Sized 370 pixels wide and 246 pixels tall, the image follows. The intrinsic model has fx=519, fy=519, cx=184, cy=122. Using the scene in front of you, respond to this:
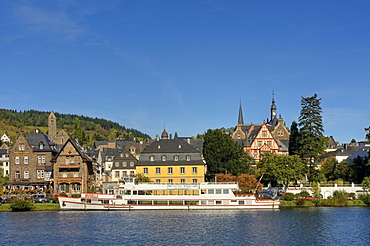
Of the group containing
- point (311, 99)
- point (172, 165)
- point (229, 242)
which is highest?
point (311, 99)

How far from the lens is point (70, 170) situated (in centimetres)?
10056

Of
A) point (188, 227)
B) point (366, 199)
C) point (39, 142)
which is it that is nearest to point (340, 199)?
point (366, 199)

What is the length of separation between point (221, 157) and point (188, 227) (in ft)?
170

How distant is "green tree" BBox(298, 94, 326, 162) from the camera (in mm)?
106625

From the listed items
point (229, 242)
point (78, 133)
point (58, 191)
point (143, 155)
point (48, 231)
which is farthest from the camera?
point (78, 133)

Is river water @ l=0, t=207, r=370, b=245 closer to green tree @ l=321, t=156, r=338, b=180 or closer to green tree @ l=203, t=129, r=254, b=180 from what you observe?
green tree @ l=203, t=129, r=254, b=180

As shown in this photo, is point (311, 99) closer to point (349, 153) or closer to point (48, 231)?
point (349, 153)

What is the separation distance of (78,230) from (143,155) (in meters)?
51.3

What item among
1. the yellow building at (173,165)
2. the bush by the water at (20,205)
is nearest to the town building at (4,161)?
the yellow building at (173,165)

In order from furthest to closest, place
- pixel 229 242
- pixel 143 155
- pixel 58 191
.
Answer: pixel 143 155
pixel 58 191
pixel 229 242

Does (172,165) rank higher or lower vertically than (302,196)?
higher

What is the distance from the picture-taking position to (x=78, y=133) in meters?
191

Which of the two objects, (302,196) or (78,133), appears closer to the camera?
(302,196)

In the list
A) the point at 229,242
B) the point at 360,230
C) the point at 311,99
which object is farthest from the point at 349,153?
the point at 229,242
